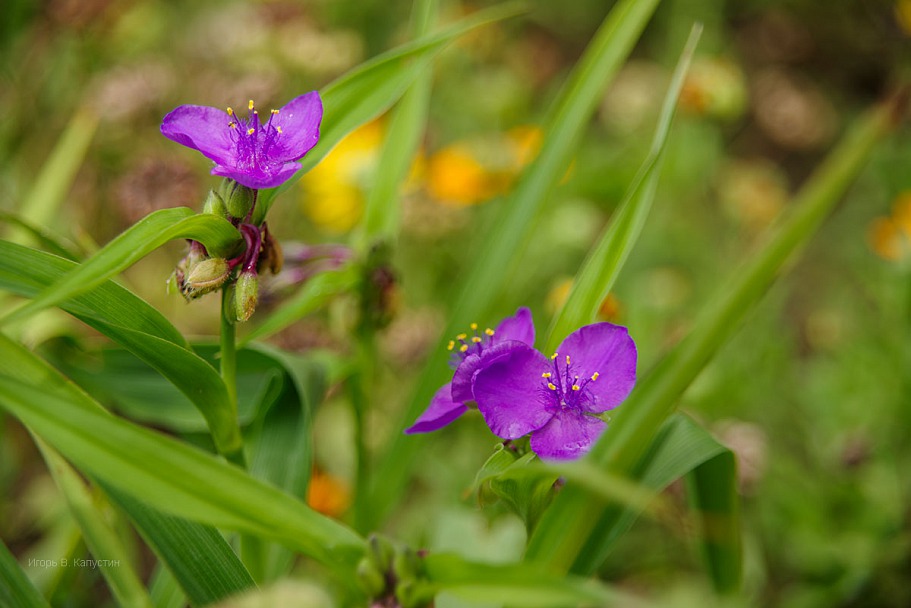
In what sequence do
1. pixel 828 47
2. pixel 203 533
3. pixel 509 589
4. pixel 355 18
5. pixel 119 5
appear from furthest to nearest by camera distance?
pixel 828 47
pixel 355 18
pixel 119 5
pixel 203 533
pixel 509 589

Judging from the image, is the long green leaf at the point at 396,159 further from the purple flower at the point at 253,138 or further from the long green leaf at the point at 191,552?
the long green leaf at the point at 191,552

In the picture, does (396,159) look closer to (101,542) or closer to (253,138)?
(253,138)

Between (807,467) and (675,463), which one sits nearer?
(675,463)

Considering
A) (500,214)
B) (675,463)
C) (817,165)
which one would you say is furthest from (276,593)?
(817,165)

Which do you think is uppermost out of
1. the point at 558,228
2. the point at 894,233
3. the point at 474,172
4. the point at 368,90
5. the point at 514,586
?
the point at 474,172

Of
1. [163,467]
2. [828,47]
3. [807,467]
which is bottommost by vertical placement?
[163,467]

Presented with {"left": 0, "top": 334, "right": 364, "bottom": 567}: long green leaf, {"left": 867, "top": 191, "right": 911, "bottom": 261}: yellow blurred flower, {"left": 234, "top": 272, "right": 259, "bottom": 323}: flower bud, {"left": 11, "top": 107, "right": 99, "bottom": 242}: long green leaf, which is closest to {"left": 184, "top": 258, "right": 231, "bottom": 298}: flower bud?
{"left": 234, "top": 272, "right": 259, "bottom": 323}: flower bud

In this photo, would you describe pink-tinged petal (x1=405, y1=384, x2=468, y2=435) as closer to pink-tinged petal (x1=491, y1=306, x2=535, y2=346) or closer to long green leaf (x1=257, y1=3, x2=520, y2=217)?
pink-tinged petal (x1=491, y1=306, x2=535, y2=346)

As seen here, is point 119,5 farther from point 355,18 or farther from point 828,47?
point 828,47

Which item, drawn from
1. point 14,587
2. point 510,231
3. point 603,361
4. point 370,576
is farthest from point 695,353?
point 14,587
